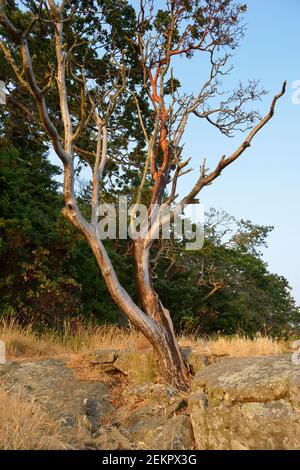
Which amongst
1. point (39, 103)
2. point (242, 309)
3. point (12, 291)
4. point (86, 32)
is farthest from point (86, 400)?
point (242, 309)

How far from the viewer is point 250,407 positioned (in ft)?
17.1

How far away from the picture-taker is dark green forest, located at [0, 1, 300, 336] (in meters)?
10.9

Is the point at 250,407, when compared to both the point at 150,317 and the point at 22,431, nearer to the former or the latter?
the point at 22,431

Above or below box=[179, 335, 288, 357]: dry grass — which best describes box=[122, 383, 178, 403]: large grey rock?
below

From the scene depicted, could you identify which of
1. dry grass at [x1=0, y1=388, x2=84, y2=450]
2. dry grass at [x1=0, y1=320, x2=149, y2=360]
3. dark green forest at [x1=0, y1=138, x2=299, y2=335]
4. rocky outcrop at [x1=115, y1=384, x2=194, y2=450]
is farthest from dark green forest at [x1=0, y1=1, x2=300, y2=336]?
dry grass at [x1=0, y1=388, x2=84, y2=450]

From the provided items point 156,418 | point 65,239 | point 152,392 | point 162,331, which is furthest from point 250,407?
point 65,239

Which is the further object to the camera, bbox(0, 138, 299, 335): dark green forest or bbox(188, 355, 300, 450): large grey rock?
bbox(0, 138, 299, 335): dark green forest

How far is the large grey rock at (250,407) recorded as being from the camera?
194 inches

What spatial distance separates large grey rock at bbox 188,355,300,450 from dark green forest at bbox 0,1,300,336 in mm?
4043

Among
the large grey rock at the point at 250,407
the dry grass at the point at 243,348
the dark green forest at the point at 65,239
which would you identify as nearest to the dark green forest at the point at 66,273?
the dark green forest at the point at 65,239

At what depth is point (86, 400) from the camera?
6.39 m

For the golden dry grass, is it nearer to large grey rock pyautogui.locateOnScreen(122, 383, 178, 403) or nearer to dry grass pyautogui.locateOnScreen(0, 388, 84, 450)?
dry grass pyautogui.locateOnScreen(0, 388, 84, 450)

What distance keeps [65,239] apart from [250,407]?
722 centimetres

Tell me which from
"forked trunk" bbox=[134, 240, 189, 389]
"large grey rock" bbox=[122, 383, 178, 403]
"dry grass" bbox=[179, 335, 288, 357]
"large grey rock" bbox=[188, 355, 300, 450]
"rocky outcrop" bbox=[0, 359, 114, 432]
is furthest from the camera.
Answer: "dry grass" bbox=[179, 335, 288, 357]
